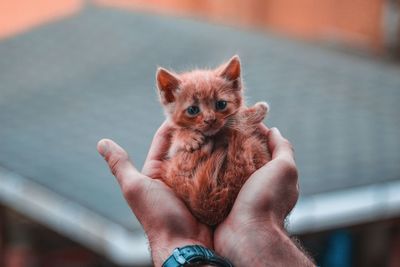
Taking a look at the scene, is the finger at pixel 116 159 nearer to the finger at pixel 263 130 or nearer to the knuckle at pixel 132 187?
the knuckle at pixel 132 187

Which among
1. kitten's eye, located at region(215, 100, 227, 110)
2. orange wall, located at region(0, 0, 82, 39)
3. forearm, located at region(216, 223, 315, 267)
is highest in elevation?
orange wall, located at region(0, 0, 82, 39)

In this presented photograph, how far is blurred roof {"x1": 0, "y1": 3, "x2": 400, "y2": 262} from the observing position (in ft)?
11.1

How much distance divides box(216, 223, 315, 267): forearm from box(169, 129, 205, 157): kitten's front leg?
0.16 metres

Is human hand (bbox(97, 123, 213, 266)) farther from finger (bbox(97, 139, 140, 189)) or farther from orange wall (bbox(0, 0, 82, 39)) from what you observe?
orange wall (bbox(0, 0, 82, 39))

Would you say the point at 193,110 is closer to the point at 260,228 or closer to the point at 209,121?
the point at 209,121

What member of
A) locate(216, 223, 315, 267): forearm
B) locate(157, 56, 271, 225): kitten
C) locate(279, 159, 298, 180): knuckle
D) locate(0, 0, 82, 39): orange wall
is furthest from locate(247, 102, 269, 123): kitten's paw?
locate(0, 0, 82, 39): orange wall

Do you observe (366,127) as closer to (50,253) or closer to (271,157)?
(50,253)

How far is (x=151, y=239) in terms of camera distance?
4.31 ft

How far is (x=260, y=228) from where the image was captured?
1.28 metres

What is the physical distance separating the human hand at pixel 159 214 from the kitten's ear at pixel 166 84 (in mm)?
132

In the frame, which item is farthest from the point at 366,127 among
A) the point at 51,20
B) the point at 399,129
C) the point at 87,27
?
the point at 51,20

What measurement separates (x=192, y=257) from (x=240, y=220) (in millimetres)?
117

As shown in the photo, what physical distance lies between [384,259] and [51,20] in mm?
2817

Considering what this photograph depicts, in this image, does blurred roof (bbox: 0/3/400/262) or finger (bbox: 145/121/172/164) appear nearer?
finger (bbox: 145/121/172/164)
